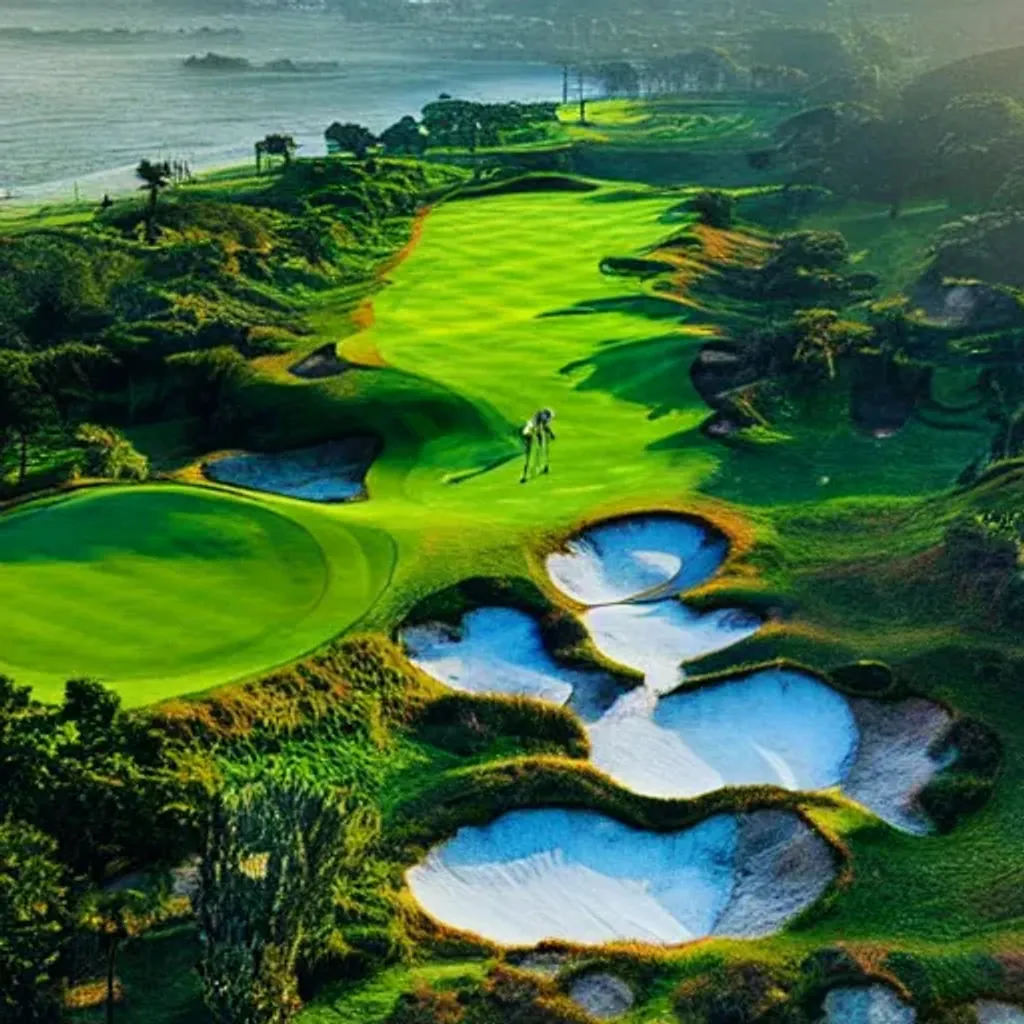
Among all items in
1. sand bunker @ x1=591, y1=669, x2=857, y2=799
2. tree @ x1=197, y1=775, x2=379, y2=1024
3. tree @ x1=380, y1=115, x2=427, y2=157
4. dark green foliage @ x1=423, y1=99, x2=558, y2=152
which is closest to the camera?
tree @ x1=197, y1=775, x2=379, y2=1024

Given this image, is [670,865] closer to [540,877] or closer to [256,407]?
[540,877]

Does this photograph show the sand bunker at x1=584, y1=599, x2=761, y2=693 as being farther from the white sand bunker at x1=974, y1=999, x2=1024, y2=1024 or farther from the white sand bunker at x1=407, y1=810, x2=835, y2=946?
the white sand bunker at x1=974, y1=999, x2=1024, y2=1024

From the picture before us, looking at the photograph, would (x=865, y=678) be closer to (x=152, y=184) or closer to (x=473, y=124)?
(x=152, y=184)

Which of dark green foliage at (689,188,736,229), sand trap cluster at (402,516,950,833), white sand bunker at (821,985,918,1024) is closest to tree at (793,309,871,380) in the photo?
sand trap cluster at (402,516,950,833)

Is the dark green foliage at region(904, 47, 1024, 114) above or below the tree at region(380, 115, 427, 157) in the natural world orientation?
above

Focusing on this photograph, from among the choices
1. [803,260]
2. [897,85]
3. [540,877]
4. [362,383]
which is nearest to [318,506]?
[362,383]

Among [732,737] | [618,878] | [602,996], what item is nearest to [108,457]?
[732,737]

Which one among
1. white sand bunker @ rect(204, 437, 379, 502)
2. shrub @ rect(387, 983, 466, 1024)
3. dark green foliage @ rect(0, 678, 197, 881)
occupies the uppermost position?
dark green foliage @ rect(0, 678, 197, 881)
